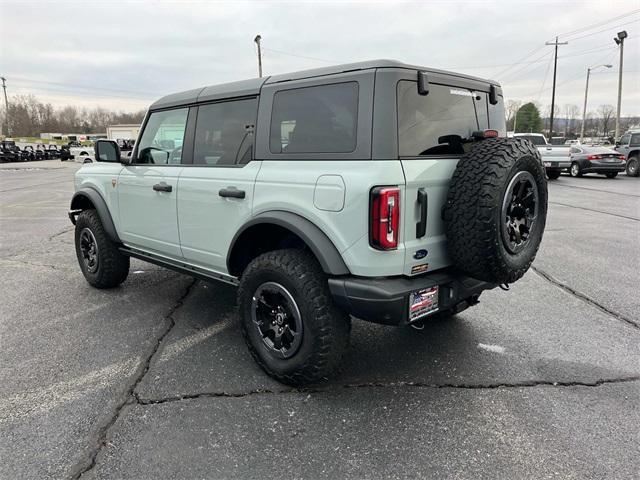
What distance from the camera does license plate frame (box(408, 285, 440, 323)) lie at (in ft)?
8.66

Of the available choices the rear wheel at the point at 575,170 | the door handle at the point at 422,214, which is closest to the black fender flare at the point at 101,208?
the door handle at the point at 422,214

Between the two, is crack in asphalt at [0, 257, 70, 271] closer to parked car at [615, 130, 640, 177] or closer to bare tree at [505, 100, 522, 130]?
parked car at [615, 130, 640, 177]

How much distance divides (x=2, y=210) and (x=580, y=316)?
1277cm

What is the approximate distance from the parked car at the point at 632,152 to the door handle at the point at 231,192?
2178cm

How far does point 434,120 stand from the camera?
9.52 ft

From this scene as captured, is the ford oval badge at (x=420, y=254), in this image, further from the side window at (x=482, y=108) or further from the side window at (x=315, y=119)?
the side window at (x=482, y=108)

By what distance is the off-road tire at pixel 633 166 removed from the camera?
64.8ft

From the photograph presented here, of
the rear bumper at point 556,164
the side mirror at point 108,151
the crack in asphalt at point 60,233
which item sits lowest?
the crack in asphalt at point 60,233

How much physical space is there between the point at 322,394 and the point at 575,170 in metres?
20.6

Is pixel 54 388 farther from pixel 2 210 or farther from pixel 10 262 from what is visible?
pixel 2 210

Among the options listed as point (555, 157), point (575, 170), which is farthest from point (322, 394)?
point (575, 170)

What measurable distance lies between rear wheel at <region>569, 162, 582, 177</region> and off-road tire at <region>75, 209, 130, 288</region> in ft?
65.2

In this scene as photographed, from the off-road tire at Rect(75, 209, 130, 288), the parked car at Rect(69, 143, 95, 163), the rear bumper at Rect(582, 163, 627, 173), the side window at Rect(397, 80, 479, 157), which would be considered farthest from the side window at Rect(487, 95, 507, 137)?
the parked car at Rect(69, 143, 95, 163)

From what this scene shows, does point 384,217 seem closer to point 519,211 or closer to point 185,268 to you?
point 519,211
